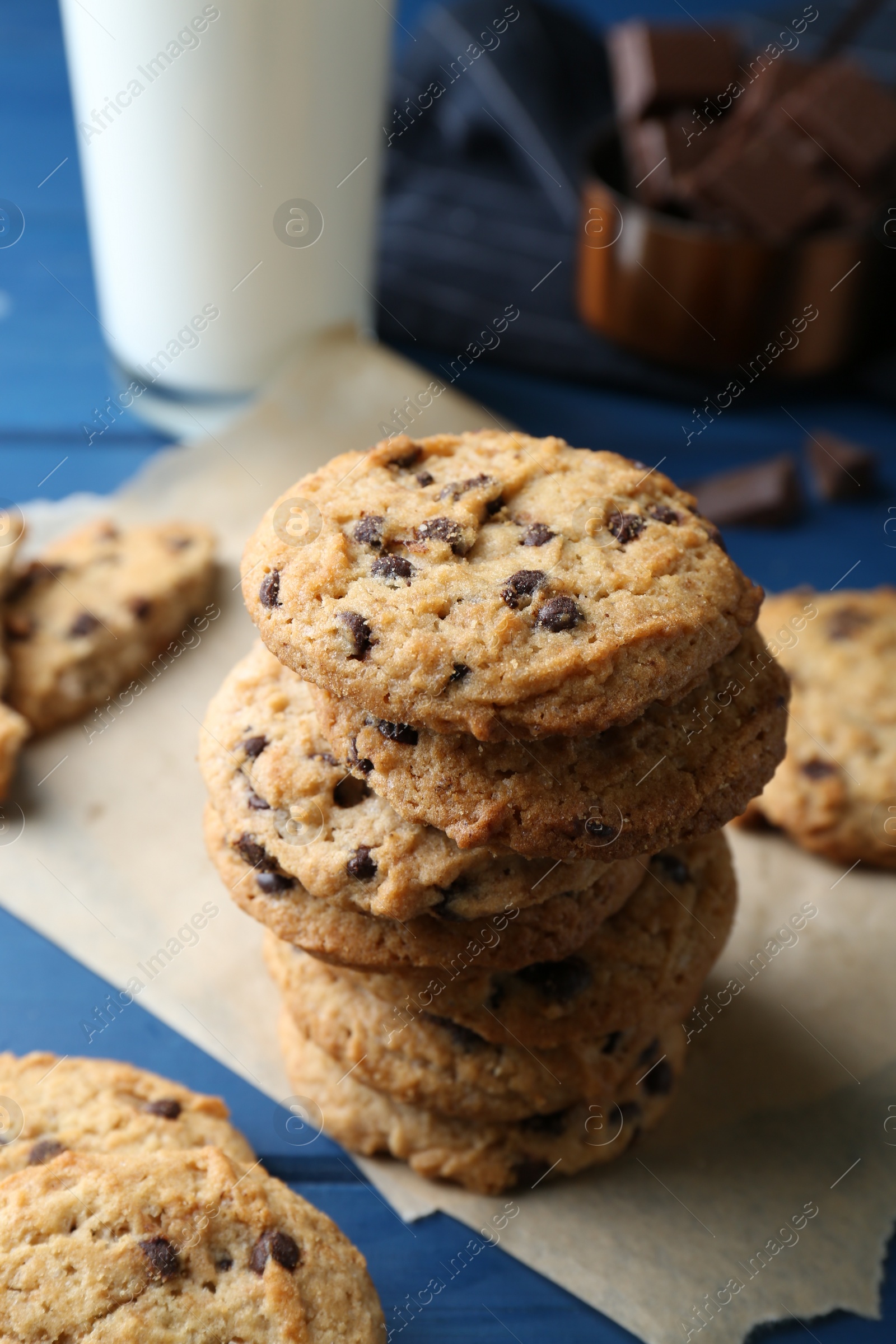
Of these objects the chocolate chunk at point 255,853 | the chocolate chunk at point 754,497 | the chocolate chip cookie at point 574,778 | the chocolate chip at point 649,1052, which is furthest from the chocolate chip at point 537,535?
the chocolate chunk at point 754,497

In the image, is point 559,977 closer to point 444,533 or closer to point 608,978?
point 608,978

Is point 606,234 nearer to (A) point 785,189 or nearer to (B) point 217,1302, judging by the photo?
(A) point 785,189

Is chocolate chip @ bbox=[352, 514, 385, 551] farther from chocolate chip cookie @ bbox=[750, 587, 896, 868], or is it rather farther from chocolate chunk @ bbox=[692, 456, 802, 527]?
chocolate chunk @ bbox=[692, 456, 802, 527]

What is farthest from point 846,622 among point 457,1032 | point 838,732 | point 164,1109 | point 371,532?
point 164,1109

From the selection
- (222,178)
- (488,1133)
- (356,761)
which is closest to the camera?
(356,761)

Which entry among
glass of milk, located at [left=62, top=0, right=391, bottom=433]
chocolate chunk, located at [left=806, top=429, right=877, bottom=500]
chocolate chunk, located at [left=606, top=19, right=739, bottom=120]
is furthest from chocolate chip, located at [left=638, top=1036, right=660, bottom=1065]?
chocolate chunk, located at [left=606, top=19, right=739, bottom=120]

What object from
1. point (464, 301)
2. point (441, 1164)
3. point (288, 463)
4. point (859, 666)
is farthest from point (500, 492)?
point (464, 301)
